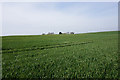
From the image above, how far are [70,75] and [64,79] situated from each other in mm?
719

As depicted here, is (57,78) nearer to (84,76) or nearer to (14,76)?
(84,76)

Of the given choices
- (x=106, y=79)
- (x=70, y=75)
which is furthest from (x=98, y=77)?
(x=70, y=75)

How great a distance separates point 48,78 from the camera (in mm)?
6312

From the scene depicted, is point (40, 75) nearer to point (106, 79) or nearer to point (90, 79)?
point (90, 79)

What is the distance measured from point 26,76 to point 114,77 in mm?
7298

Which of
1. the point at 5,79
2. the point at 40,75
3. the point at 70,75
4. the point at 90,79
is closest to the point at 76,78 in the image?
the point at 70,75

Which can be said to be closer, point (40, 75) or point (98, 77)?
point (98, 77)

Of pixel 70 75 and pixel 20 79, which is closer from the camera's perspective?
pixel 20 79

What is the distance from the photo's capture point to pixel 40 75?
677cm

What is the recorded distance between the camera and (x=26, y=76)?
21.5 feet

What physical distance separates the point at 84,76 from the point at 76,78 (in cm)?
77

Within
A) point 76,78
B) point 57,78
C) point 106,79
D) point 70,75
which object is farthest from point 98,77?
point 57,78

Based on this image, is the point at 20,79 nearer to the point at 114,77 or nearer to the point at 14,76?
the point at 14,76

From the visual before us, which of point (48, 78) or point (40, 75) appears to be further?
point (40, 75)
